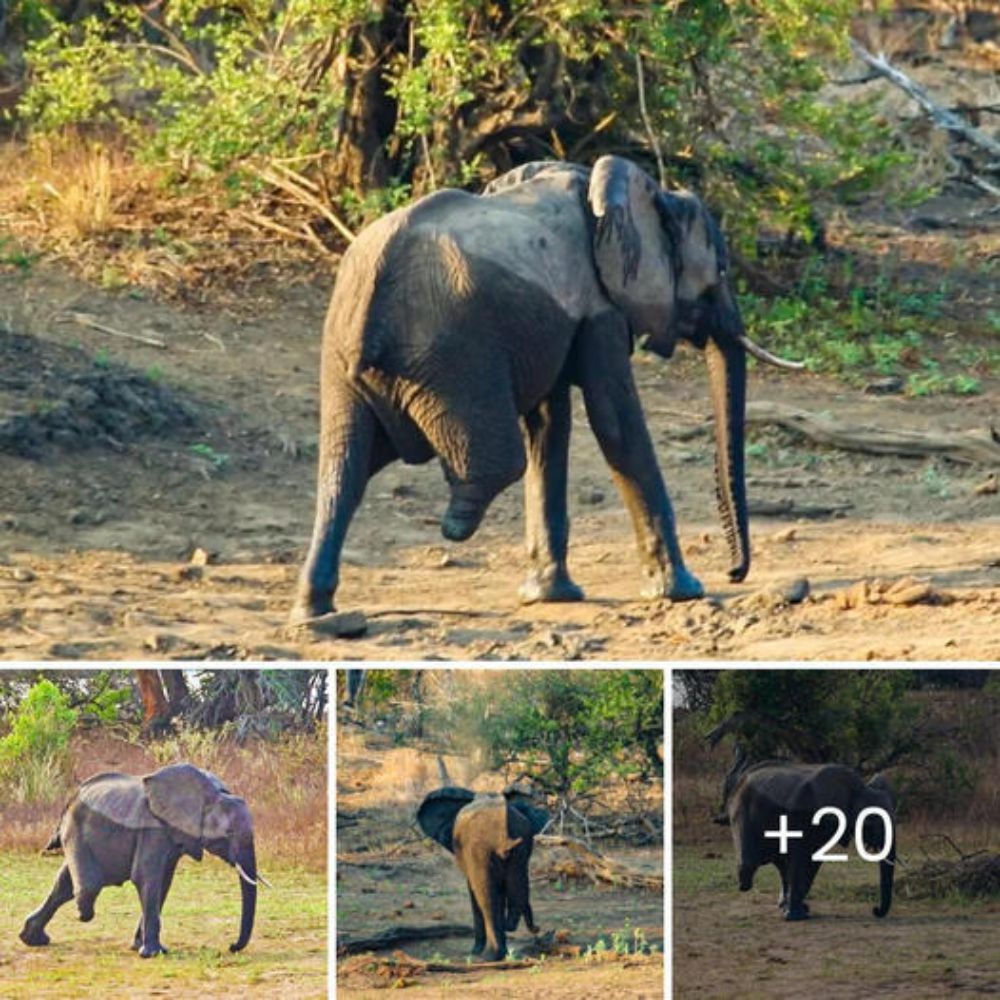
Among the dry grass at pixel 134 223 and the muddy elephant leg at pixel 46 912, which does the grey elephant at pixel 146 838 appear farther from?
the dry grass at pixel 134 223

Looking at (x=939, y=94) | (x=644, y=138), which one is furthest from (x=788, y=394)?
(x=939, y=94)

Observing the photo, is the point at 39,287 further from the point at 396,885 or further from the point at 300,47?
the point at 396,885

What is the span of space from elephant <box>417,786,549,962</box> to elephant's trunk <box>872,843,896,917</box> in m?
→ 0.99

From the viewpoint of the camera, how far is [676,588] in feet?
37.2

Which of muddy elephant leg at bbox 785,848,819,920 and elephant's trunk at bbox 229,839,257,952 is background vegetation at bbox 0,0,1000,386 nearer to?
muddy elephant leg at bbox 785,848,819,920

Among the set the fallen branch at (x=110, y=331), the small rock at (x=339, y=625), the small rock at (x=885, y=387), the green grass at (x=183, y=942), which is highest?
the fallen branch at (x=110, y=331)

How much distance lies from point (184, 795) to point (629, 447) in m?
3.94

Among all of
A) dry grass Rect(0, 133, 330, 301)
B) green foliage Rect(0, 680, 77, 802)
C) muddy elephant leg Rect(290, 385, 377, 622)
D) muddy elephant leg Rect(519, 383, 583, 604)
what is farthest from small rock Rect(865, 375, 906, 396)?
green foliage Rect(0, 680, 77, 802)

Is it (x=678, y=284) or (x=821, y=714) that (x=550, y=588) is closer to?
(x=678, y=284)

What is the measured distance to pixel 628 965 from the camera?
746 cm

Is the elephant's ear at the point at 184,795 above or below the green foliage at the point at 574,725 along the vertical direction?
below

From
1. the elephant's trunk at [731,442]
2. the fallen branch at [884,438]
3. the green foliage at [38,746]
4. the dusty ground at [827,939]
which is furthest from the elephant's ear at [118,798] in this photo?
the fallen branch at [884,438]

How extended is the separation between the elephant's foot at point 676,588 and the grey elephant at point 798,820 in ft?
11.9

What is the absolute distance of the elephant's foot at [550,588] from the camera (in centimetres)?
1155
